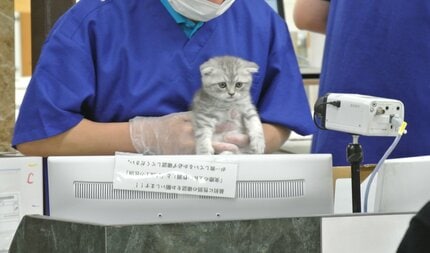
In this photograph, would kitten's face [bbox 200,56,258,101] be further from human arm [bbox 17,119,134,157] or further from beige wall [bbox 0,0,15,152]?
beige wall [bbox 0,0,15,152]

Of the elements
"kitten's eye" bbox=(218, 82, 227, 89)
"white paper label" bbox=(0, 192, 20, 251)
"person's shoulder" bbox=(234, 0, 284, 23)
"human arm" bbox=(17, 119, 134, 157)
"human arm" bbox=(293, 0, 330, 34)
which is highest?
"person's shoulder" bbox=(234, 0, 284, 23)

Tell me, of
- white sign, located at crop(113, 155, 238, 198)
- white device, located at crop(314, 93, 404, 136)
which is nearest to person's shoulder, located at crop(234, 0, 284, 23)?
white device, located at crop(314, 93, 404, 136)

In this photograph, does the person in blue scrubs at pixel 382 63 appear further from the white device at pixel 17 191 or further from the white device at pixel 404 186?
the white device at pixel 17 191

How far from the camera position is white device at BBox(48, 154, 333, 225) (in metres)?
1.16

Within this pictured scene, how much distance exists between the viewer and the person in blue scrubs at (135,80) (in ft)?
5.18

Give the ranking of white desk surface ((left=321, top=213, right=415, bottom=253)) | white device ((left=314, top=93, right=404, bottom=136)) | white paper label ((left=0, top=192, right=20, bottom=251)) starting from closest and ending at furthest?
white desk surface ((left=321, top=213, right=415, bottom=253))
white device ((left=314, top=93, right=404, bottom=136))
white paper label ((left=0, top=192, right=20, bottom=251))

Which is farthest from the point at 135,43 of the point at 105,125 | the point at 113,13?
the point at 105,125

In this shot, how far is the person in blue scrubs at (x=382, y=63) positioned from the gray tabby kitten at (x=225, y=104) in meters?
0.34

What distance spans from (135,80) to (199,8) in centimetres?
21

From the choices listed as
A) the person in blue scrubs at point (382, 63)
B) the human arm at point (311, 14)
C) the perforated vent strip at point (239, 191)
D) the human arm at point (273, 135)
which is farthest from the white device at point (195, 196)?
the human arm at point (311, 14)

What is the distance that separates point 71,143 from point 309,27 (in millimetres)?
947

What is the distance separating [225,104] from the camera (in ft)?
5.28

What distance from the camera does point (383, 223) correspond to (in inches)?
43.1

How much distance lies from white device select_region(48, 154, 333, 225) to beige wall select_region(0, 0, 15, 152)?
3.69ft
